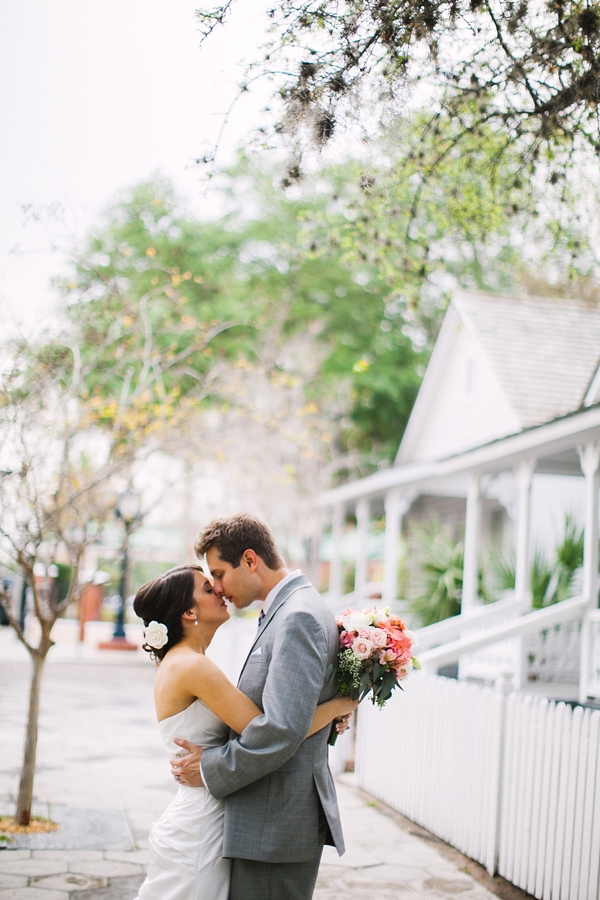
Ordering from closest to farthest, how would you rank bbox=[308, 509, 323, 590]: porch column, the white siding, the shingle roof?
the shingle roof, the white siding, bbox=[308, 509, 323, 590]: porch column

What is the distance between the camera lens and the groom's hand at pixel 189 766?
127 inches

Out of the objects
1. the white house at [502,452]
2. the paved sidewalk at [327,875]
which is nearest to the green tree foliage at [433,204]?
the white house at [502,452]

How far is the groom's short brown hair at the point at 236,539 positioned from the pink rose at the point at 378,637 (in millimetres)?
482

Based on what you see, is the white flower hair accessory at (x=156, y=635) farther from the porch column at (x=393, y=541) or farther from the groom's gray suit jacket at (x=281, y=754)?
the porch column at (x=393, y=541)

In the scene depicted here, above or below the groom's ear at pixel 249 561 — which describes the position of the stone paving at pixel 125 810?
below

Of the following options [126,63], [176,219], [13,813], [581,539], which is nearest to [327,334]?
[176,219]

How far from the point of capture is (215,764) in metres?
3.14

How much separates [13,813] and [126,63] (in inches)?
251

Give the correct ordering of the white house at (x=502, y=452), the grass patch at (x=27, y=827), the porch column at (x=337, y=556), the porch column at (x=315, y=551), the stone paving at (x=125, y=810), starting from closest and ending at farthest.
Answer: the stone paving at (x=125, y=810), the grass patch at (x=27, y=827), the white house at (x=502, y=452), the porch column at (x=337, y=556), the porch column at (x=315, y=551)

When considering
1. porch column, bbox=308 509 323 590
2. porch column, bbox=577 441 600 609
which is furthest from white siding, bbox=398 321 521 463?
porch column, bbox=577 441 600 609

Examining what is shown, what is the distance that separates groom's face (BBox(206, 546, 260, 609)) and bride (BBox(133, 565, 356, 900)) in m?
0.09

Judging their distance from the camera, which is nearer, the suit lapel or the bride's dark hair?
the suit lapel

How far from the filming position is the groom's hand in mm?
3238

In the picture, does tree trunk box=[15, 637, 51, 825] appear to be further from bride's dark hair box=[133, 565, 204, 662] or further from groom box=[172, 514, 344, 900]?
groom box=[172, 514, 344, 900]
